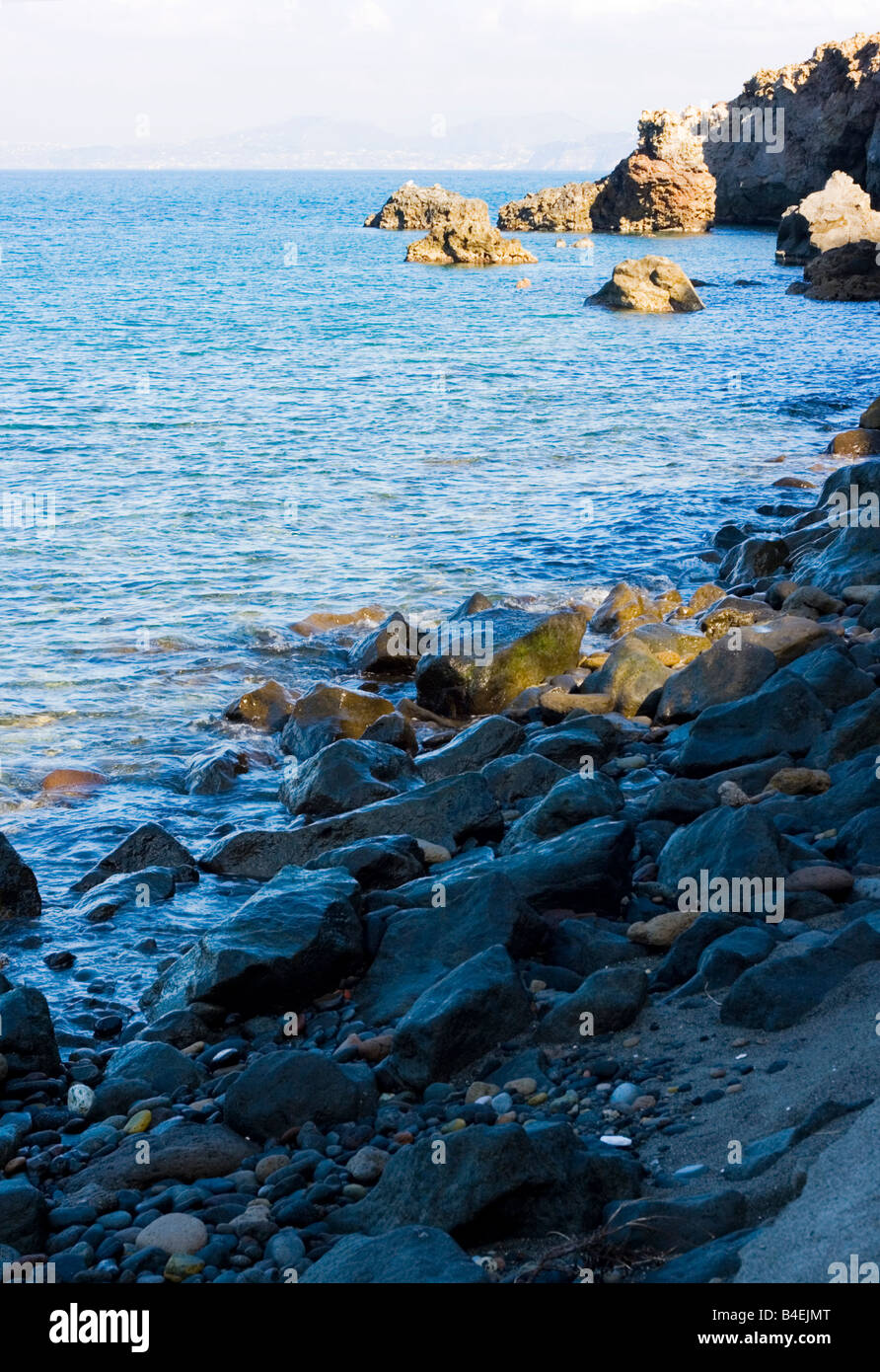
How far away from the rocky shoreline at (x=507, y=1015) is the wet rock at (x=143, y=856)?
3 cm

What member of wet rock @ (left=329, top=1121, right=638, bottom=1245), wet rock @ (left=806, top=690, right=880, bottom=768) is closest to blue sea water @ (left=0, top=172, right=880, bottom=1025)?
wet rock @ (left=329, top=1121, right=638, bottom=1245)

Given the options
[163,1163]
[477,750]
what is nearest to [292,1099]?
[163,1163]

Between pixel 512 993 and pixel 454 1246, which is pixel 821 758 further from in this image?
pixel 454 1246

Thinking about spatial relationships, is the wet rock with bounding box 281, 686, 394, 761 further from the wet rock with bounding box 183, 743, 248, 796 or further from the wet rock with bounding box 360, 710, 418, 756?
the wet rock with bounding box 183, 743, 248, 796

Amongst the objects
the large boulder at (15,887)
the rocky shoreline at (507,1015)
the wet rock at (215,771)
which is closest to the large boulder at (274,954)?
the rocky shoreline at (507,1015)

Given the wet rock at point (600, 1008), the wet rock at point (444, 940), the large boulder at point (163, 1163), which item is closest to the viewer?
the large boulder at point (163, 1163)

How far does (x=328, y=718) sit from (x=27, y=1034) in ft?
17.8

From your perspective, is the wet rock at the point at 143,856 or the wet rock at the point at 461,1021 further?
the wet rock at the point at 143,856

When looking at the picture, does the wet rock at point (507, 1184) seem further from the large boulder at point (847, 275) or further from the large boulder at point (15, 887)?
the large boulder at point (847, 275)

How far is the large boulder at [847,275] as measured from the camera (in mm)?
49719

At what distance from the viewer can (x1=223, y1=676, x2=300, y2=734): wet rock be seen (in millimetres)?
12539

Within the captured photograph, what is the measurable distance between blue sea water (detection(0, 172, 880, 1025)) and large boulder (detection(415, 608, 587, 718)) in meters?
1.83

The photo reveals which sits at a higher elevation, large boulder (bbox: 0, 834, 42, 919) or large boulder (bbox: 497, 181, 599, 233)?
large boulder (bbox: 497, 181, 599, 233)
